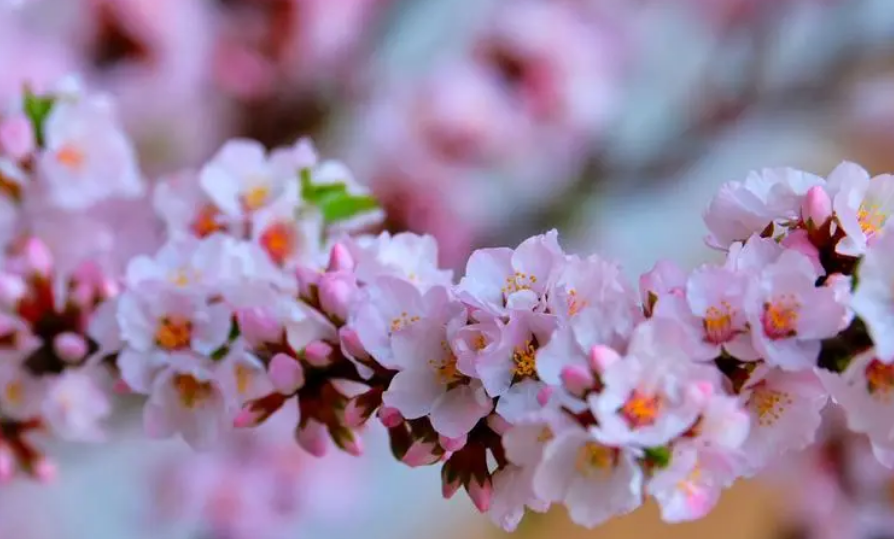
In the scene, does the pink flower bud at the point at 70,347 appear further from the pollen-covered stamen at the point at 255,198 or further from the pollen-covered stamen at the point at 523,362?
the pollen-covered stamen at the point at 523,362

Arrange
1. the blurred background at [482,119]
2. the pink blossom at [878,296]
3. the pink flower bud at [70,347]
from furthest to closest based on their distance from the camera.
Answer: the blurred background at [482,119] < the pink flower bud at [70,347] < the pink blossom at [878,296]

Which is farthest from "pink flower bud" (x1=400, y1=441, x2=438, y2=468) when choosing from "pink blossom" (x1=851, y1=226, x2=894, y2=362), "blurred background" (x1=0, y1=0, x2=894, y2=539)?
"blurred background" (x1=0, y1=0, x2=894, y2=539)

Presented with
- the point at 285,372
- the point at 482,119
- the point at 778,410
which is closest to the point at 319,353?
the point at 285,372

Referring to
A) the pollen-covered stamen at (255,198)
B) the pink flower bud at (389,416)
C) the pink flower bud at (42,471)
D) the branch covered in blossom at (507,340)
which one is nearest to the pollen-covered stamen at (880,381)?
the branch covered in blossom at (507,340)

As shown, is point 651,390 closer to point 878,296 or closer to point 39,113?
point 878,296

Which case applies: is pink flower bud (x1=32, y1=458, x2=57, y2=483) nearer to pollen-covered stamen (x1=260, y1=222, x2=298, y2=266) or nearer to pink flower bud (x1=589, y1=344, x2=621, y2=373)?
pollen-covered stamen (x1=260, y1=222, x2=298, y2=266)

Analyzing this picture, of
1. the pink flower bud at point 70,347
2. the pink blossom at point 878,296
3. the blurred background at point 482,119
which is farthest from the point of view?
the blurred background at point 482,119
